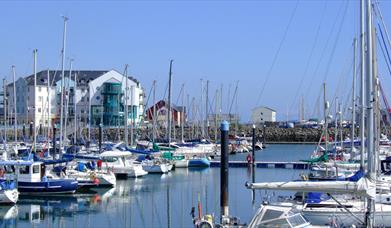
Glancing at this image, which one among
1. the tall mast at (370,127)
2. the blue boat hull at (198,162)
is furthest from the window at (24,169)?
the blue boat hull at (198,162)

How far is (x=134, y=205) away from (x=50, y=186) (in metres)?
6.70

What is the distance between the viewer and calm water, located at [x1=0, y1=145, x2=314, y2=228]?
38.2 meters

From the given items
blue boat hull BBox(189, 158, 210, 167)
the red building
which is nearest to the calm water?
blue boat hull BBox(189, 158, 210, 167)

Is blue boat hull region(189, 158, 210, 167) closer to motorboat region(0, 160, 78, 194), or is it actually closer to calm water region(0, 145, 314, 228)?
calm water region(0, 145, 314, 228)

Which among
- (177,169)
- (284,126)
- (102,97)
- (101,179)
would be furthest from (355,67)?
(284,126)

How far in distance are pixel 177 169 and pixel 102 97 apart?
177 ft

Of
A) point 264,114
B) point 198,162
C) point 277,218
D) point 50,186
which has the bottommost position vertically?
point 50,186

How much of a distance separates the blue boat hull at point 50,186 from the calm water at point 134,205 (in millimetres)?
678

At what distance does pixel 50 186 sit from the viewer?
47.6 metres

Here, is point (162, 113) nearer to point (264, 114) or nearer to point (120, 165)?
point (264, 114)

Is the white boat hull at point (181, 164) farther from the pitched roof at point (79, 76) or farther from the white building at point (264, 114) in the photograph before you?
the white building at point (264, 114)

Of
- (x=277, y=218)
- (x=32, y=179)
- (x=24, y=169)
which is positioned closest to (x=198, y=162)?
(x=32, y=179)

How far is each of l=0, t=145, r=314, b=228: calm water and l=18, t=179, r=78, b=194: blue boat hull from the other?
2.22 feet

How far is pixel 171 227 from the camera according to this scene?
35938 millimetres
